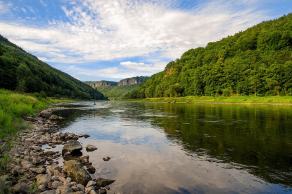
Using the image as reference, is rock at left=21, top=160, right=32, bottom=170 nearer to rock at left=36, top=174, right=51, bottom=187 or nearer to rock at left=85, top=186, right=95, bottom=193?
rock at left=36, top=174, right=51, bottom=187

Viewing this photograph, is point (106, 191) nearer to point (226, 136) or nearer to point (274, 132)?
point (226, 136)

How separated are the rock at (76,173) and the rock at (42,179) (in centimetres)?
148

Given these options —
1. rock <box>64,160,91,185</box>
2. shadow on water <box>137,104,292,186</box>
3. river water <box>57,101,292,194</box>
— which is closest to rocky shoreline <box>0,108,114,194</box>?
rock <box>64,160,91,185</box>

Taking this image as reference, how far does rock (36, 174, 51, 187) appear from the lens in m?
14.9

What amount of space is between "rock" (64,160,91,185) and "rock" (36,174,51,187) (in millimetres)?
1479

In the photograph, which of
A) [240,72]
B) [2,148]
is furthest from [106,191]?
[240,72]

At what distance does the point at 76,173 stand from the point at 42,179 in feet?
6.99

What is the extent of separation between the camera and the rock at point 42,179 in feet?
49.0

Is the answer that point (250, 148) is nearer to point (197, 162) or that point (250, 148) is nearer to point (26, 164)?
point (197, 162)

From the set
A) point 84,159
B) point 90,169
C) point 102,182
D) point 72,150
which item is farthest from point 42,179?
point 72,150

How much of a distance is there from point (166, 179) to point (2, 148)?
12.8 m

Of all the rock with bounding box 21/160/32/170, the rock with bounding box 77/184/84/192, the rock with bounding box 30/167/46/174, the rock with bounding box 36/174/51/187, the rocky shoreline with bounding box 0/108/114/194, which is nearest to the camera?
the rocky shoreline with bounding box 0/108/114/194

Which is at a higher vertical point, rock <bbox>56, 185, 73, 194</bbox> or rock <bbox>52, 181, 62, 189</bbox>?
rock <bbox>56, 185, 73, 194</bbox>

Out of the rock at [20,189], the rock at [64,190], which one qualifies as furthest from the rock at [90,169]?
the rock at [20,189]
